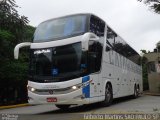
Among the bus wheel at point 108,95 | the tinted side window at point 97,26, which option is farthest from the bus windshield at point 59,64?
the bus wheel at point 108,95

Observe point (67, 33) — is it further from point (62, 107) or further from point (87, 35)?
point (62, 107)

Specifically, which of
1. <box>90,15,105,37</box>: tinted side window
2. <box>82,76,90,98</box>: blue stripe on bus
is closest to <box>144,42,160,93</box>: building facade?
<box>90,15,105,37</box>: tinted side window

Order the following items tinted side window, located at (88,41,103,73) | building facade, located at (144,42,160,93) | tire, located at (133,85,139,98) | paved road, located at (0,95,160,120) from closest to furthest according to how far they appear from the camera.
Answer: paved road, located at (0,95,160,120) < tinted side window, located at (88,41,103,73) < tire, located at (133,85,139,98) < building facade, located at (144,42,160,93)

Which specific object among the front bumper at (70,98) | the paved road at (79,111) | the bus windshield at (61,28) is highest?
the bus windshield at (61,28)

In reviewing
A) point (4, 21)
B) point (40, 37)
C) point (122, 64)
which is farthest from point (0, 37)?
point (40, 37)

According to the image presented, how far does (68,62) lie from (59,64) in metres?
0.37

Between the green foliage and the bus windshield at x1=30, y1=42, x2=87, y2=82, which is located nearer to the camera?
the bus windshield at x1=30, y1=42, x2=87, y2=82

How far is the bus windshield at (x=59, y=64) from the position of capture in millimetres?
15906

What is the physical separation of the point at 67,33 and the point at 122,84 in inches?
277

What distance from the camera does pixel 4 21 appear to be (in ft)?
95.0

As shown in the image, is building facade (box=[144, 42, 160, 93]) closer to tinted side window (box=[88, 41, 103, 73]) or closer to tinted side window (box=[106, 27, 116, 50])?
tinted side window (box=[106, 27, 116, 50])

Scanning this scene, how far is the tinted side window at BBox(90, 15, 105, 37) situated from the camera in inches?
668

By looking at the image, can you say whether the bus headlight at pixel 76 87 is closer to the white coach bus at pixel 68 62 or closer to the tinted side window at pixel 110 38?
the white coach bus at pixel 68 62

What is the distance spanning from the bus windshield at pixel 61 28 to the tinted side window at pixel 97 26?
45 centimetres
